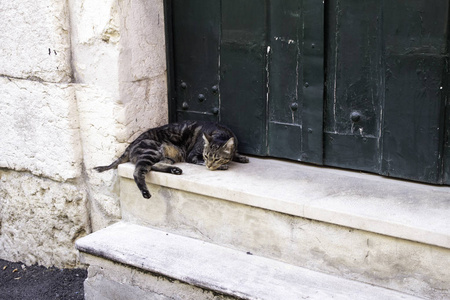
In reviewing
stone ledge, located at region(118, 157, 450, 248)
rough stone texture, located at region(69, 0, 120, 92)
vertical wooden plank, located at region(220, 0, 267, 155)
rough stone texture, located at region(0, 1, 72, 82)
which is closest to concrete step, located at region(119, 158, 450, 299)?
stone ledge, located at region(118, 157, 450, 248)

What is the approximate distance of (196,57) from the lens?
3973 mm

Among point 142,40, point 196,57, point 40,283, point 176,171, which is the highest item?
point 142,40

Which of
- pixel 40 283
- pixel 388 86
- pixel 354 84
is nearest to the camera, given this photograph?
pixel 388 86

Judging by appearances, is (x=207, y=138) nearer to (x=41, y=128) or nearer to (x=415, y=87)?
(x=41, y=128)

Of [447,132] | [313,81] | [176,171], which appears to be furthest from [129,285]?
[447,132]

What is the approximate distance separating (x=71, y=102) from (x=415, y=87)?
2068mm

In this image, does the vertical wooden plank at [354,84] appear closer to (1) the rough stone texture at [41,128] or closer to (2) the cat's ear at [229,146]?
(2) the cat's ear at [229,146]

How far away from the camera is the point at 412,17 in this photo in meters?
3.14

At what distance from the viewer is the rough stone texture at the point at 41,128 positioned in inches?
154

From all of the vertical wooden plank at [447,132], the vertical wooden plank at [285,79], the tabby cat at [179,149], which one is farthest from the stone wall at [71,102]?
the vertical wooden plank at [447,132]

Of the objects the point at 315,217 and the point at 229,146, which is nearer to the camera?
the point at 315,217

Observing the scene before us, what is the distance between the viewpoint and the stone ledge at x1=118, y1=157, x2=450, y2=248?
9.32 feet

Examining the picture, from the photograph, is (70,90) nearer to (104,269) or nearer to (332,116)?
(104,269)

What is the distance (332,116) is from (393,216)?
2.80 feet
